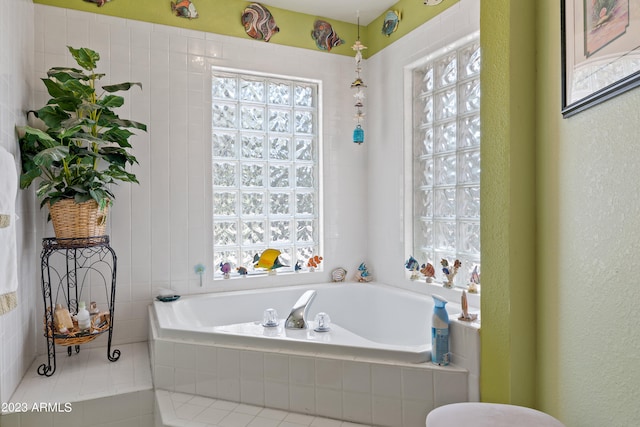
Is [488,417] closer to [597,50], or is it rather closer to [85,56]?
[597,50]

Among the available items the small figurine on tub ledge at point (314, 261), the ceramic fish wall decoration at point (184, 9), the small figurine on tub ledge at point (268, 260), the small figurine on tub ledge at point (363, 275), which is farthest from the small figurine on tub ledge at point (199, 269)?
the ceramic fish wall decoration at point (184, 9)

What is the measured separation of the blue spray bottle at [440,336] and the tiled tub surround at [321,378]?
4cm

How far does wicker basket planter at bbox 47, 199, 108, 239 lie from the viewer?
6.97 ft

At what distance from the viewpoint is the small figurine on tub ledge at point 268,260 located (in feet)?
9.82

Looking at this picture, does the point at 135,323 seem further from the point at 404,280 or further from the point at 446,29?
the point at 446,29

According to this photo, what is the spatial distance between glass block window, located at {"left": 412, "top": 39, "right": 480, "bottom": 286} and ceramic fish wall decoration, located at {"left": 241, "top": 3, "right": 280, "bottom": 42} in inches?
42.9

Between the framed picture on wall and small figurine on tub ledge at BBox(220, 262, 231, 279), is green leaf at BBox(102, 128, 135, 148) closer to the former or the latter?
small figurine on tub ledge at BBox(220, 262, 231, 279)

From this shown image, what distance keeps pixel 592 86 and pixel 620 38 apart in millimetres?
169

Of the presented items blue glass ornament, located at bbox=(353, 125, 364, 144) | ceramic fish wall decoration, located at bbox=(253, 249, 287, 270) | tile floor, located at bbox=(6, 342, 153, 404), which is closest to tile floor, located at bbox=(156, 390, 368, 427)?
tile floor, located at bbox=(6, 342, 153, 404)

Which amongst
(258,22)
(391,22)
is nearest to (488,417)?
(391,22)

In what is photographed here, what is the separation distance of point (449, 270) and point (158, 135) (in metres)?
2.05

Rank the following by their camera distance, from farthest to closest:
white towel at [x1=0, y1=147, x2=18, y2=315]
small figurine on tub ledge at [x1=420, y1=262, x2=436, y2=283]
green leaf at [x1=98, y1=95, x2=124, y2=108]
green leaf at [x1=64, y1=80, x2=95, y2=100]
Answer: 1. small figurine on tub ledge at [x1=420, y1=262, x2=436, y2=283]
2. green leaf at [x1=98, y1=95, x2=124, y2=108]
3. green leaf at [x1=64, y1=80, x2=95, y2=100]
4. white towel at [x1=0, y1=147, x2=18, y2=315]

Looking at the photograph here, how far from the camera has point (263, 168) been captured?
3.08 m

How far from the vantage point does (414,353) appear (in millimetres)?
1722
